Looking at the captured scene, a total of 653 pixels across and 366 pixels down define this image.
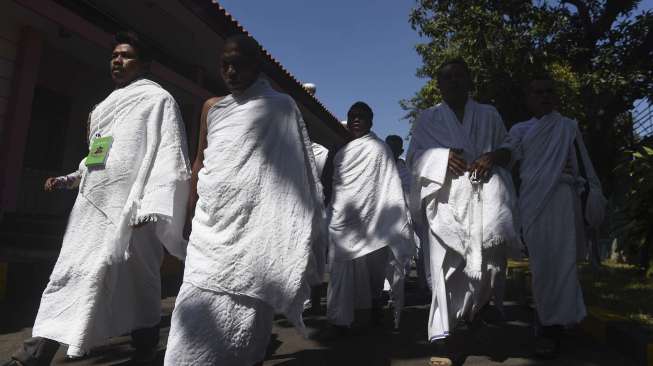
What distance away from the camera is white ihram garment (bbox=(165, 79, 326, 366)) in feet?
7.16

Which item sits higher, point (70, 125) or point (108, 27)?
point (108, 27)

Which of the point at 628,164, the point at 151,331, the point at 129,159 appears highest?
the point at 628,164

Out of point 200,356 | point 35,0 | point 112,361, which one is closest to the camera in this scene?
point 200,356

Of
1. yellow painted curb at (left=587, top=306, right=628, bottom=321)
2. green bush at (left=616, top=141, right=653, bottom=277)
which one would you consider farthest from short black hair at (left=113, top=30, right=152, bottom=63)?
green bush at (left=616, top=141, right=653, bottom=277)

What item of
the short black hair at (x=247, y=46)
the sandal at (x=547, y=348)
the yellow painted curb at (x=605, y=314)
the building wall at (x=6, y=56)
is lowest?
the sandal at (x=547, y=348)

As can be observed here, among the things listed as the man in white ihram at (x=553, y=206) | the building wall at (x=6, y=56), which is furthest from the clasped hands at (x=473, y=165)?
the building wall at (x=6, y=56)

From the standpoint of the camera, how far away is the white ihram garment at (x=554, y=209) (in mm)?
3391

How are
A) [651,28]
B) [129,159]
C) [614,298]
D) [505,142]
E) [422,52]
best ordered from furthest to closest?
[422,52], [651,28], [614,298], [505,142], [129,159]

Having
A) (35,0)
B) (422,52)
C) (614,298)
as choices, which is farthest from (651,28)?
(35,0)

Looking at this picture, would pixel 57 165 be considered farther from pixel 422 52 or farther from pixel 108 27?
pixel 422 52

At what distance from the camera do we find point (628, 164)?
6.79 meters

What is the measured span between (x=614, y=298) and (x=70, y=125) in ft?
27.7

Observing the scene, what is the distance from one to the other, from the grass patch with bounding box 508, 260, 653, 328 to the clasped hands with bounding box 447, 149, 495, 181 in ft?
6.22

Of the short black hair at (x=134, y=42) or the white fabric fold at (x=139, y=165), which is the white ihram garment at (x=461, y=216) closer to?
the white fabric fold at (x=139, y=165)
